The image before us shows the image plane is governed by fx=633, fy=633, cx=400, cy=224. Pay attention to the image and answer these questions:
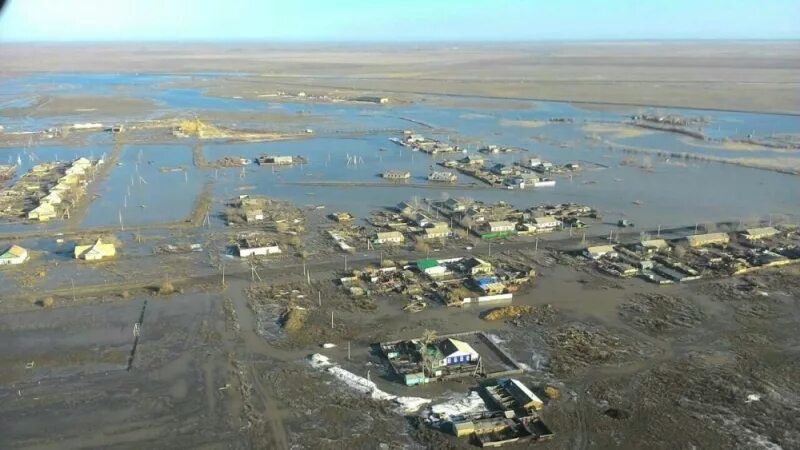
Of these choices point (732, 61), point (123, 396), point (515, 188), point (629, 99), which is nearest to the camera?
point (123, 396)

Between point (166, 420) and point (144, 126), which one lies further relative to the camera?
point (144, 126)

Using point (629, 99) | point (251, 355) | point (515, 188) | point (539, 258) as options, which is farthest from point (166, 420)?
point (629, 99)

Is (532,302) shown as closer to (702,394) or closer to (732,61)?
(702,394)

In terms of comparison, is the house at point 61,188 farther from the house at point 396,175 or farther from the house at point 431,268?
the house at point 431,268

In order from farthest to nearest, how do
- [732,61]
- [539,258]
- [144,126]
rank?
[732,61], [144,126], [539,258]

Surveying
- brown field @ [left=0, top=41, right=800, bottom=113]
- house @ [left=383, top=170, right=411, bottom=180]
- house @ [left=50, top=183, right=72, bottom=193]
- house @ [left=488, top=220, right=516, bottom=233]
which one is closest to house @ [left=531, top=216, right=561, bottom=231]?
house @ [left=488, top=220, right=516, bottom=233]

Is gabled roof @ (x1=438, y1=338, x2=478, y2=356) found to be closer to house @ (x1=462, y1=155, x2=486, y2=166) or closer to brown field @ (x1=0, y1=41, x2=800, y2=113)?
house @ (x1=462, y1=155, x2=486, y2=166)

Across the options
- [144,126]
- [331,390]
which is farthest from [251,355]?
[144,126]

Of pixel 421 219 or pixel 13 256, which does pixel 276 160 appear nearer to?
pixel 421 219
